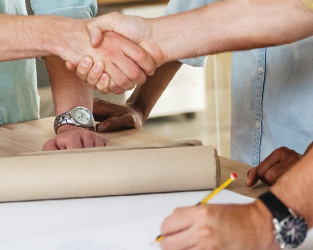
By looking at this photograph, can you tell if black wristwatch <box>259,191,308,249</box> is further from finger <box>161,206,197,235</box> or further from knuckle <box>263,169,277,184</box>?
knuckle <box>263,169,277,184</box>

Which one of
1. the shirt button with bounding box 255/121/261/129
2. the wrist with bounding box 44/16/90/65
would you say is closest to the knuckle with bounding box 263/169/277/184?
the shirt button with bounding box 255/121/261/129

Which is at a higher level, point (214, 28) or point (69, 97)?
point (214, 28)

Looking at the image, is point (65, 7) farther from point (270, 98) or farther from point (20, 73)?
point (270, 98)

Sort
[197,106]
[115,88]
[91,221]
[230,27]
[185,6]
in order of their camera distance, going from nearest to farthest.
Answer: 1. [91,221]
2. [230,27]
3. [115,88]
4. [185,6]
5. [197,106]

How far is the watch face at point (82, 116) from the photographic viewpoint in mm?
1533

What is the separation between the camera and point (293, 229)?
79 centimetres

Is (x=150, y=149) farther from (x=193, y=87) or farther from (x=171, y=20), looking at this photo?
(x=193, y=87)

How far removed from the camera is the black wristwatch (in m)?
0.79

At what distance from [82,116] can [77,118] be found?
0.06ft

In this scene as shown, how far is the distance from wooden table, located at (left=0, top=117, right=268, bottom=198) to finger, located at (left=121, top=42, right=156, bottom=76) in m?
0.17

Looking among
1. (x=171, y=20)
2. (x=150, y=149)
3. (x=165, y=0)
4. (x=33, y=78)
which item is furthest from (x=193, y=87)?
(x=150, y=149)

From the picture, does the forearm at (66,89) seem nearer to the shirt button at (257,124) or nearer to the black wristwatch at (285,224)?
the shirt button at (257,124)

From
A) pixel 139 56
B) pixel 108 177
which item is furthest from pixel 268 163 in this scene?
pixel 139 56

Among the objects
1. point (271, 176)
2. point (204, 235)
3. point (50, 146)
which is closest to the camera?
point (204, 235)
